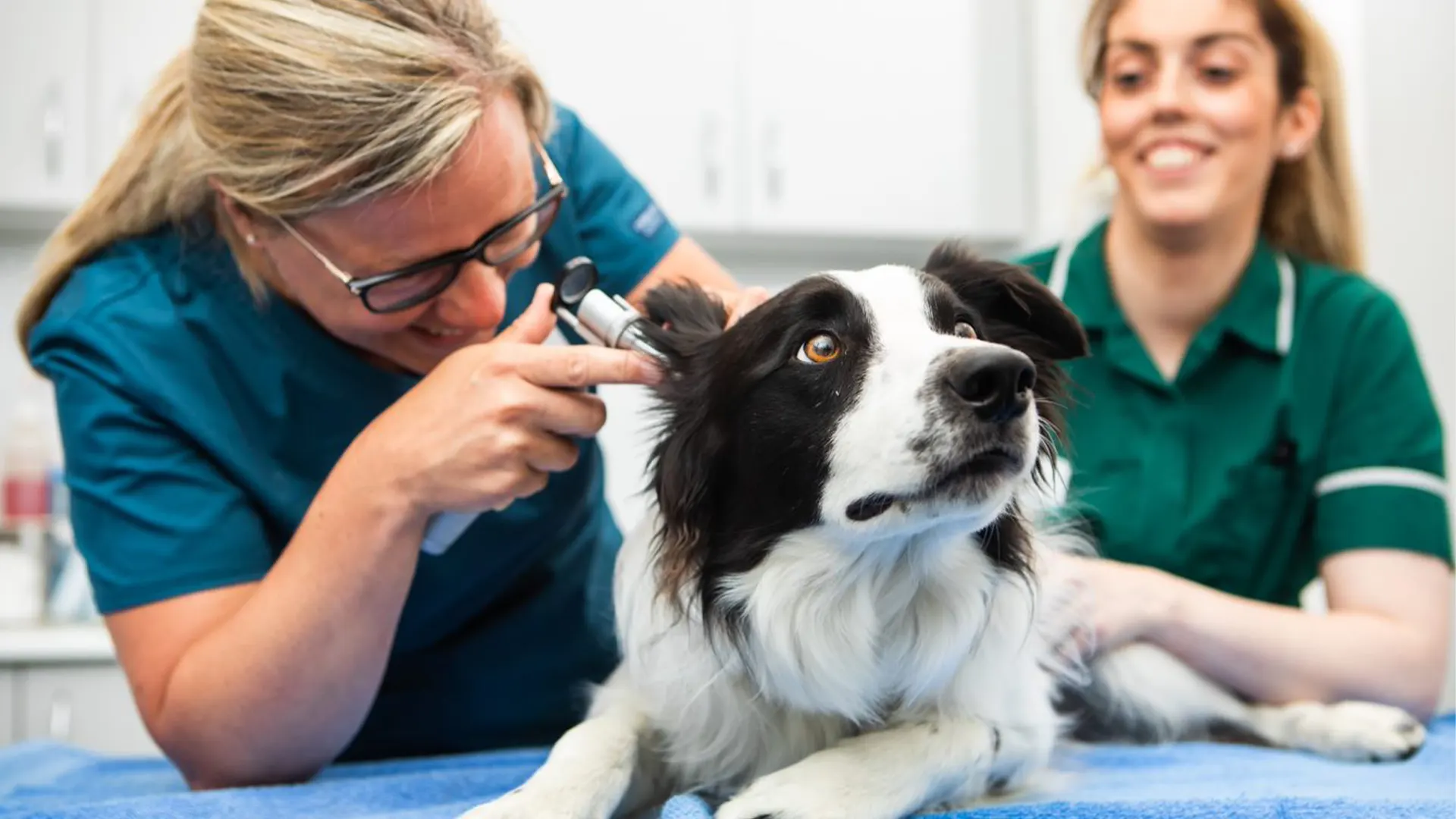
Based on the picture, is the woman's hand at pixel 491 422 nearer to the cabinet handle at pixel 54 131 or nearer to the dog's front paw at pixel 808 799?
the dog's front paw at pixel 808 799

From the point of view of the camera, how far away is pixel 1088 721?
1698 mm

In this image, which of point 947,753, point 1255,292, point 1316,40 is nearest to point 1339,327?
point 1255,292

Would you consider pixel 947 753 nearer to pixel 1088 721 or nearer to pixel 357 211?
pixel 1088 721

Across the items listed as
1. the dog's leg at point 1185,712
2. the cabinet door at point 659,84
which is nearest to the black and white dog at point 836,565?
the dog's leg at point 1185,712

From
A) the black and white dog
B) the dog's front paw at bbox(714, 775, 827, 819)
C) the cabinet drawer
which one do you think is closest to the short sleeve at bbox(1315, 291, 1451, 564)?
the black and white dog

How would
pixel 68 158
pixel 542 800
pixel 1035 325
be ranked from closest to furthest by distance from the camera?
1. pixel 542 800
2. pixel 1035 325
3. pixel 68 158

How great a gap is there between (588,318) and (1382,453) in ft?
3.76

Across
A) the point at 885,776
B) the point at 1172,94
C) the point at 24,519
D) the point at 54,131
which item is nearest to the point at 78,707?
the point at 24,519

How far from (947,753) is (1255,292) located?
1.08 meters

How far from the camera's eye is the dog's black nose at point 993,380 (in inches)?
39.7

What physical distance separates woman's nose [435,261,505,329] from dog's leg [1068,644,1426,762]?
91 cm

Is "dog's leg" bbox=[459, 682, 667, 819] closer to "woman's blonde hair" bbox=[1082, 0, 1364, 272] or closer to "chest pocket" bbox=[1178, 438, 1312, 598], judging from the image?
"chest pocket" bbox=[1178, 438, 1312, 598]

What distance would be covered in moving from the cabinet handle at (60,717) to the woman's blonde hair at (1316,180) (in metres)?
2.41

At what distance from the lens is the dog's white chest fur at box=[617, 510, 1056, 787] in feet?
3.92
